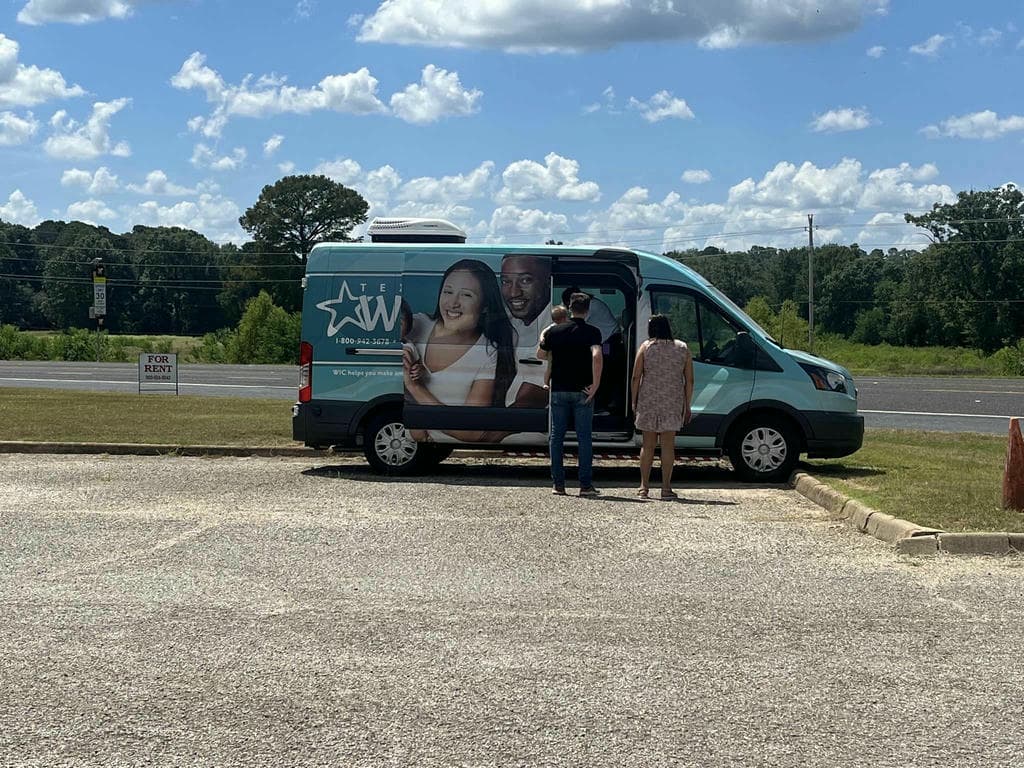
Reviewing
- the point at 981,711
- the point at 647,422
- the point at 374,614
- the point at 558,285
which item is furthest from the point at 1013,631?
the point at 558,285

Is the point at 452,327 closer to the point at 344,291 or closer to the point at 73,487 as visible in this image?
the point at 344,291

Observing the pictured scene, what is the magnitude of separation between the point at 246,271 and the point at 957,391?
72022mm

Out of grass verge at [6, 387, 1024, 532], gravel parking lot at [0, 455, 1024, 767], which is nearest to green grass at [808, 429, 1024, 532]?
grass verge at [6, 387, 1024, 532]

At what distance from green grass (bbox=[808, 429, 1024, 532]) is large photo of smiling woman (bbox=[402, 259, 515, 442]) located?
3535 millimetres

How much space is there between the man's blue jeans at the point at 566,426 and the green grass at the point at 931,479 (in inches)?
92.6

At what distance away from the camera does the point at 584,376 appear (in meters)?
11.5

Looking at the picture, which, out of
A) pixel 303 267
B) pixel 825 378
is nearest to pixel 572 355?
pixel 825 378

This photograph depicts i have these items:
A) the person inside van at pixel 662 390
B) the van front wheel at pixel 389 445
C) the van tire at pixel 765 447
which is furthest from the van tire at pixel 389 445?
the van tire at pixel 765 447

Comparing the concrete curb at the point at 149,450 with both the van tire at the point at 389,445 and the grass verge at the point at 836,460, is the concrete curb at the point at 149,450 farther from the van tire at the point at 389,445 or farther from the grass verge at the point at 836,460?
the van tire at the point at 389,445

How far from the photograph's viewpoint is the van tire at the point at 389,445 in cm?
1298

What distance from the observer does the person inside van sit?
446 inches

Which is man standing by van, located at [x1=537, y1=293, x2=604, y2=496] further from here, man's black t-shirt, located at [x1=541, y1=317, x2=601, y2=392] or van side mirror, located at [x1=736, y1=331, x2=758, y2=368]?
van side mirror, located at [x1=736, y1=331, x2=758, y2=368]

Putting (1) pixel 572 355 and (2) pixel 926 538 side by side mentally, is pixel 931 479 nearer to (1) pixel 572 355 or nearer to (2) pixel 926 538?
(2) pixel 926 538

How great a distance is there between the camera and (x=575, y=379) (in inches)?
453
